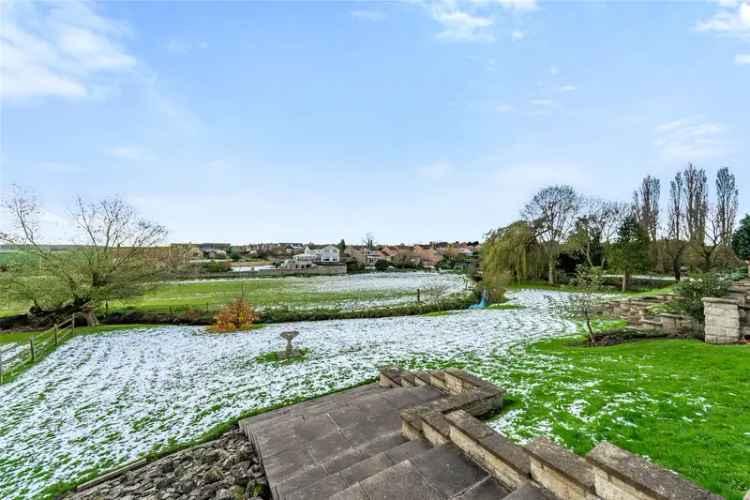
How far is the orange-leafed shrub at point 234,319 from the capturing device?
12758 millimetres

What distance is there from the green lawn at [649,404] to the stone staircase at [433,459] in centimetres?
88

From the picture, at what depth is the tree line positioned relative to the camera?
23.2m

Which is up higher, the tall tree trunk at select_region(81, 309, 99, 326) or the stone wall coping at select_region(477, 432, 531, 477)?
the stone wall coping at select_region(477, 432, 531, 477)

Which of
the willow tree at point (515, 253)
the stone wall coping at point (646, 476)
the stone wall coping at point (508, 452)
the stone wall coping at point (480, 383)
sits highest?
the willow tree at point (515, 253)

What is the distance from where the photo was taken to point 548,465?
2.14 m

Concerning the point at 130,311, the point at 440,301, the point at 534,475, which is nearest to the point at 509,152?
the point at 440,301

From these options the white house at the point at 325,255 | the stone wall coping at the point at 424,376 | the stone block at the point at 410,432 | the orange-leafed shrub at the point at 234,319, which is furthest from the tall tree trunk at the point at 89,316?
the white house at the point at 325,255

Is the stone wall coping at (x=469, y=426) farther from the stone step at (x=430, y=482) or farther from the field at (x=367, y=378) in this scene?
the field at (x=367, y=378)

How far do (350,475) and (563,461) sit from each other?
1.94 metres

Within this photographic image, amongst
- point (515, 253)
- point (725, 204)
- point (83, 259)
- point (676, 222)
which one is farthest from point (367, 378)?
point (725, 204)

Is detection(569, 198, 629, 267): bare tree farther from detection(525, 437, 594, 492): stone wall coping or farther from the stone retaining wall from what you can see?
detection(525, 437, 594, 492): stone wall coping

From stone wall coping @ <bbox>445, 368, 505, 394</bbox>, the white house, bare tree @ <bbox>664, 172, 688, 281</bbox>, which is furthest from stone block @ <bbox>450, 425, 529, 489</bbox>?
the white house

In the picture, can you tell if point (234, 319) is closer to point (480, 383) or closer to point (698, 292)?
point (480, 383)

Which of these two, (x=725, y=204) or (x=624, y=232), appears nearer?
(x=624, y=232)
